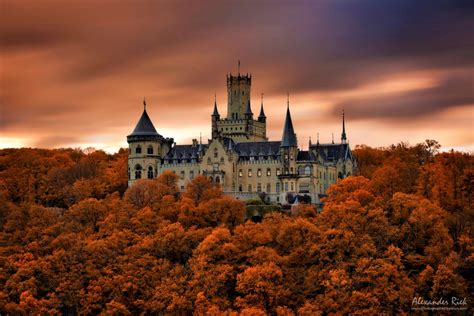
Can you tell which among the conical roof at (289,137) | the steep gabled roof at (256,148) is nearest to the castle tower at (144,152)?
the steep gabled roof at (256,148)

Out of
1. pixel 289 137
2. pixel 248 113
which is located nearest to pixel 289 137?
pixel 289 137

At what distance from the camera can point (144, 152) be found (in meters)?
114

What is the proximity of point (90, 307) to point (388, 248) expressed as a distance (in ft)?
77.6

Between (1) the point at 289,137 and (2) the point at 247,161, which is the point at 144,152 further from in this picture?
(1) the point at 289,137

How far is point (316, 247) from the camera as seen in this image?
8144cm

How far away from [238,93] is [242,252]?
140 feet

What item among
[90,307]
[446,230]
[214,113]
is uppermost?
[214,113]

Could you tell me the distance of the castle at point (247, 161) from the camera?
10631 cm

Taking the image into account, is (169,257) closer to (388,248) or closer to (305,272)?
(305,272)

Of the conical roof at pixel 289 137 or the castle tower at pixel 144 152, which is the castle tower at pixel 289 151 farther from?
the castle tower at pixel 144 152

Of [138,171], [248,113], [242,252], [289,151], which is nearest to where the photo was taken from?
[242,252]

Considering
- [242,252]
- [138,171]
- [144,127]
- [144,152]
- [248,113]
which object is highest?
[248,113]

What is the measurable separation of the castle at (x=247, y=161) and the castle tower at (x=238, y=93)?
2276mm

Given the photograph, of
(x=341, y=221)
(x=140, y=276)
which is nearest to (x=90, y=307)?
(x=140, y=276)
